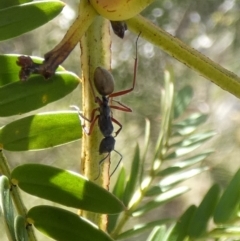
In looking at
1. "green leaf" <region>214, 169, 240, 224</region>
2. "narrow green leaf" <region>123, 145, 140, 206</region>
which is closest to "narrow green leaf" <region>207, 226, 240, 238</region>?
"green leaf" <region>214, 169, 240, 224</region>

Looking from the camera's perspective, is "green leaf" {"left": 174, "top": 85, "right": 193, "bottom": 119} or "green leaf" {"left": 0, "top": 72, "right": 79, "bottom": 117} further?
"green leaf" {"left": 174, "top": 85, "right": 193, "bottom": 119}

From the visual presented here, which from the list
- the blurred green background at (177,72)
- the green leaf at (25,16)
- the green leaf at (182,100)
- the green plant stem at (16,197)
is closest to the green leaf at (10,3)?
the green leaf at (25,16)

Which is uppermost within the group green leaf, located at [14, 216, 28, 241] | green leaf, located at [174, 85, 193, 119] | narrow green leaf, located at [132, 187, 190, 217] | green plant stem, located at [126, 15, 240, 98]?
green leaf, located at [174, 85, 193, 119]

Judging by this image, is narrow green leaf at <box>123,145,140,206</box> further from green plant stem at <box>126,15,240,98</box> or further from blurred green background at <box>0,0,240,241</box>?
blurred green background at <box>0,0,240,241</box>

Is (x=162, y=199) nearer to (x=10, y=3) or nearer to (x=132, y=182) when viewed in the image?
(x=132, y=182)

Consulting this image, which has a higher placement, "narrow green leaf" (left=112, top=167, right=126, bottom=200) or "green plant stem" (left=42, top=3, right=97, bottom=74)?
"narrow green leaf" (left=112, top=167, right=126, bottom=200)

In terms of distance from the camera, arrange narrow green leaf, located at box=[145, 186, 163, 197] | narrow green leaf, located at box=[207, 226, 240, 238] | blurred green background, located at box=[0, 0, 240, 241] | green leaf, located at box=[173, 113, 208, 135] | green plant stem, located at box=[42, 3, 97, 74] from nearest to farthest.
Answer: green plant stem, located at box=[42, 3, 97, 74], narrow green leaf, located at box=[207, 226, 240, 238], narrow green leaf, located at box=[145, 186, 163, 197], green leaf, located at box=[173, 113, 208, 135], blurred green background, located at box=[0, 0, 240, 241]

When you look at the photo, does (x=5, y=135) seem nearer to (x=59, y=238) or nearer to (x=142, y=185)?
(x=59, y=238)
